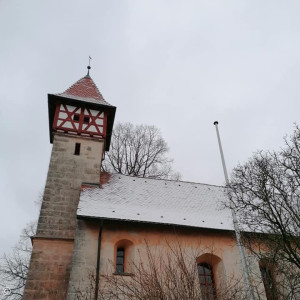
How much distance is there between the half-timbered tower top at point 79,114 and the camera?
17734mm

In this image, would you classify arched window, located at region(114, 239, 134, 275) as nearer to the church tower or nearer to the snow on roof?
the snow on roof

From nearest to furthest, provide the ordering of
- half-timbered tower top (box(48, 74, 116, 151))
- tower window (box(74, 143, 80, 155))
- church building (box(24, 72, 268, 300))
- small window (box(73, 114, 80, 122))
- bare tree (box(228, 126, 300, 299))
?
1. bare tree (box(228, 126, 300, 299))
2. church building (box(24, 72, 268, 300))
3. tower window (box(74, 143, 80, 155))
4. half-timbered tower top (box(48, 74, 116, 151))
5. small window (box(73, 114, 80, 122))

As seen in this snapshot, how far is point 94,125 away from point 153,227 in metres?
7.86

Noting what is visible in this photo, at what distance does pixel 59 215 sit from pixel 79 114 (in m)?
6.59

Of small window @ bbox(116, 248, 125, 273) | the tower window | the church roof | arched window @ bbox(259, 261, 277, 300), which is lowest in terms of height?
arched window @ bbox(259, 261, 277, 300)

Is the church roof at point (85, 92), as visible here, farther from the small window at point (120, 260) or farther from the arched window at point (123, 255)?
the small window at point (120, 260)

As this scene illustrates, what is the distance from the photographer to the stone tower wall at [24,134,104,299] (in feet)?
40.1

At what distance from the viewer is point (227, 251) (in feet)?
43.6

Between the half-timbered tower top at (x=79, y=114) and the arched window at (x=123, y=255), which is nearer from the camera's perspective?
the arched window at (x=123, y=255)

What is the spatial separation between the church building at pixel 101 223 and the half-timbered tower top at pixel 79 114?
61 millimetres

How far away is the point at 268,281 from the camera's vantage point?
10969mm

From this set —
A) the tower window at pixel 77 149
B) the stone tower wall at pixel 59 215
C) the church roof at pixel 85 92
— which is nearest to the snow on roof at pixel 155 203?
the stone tower wall at pixel 59 215

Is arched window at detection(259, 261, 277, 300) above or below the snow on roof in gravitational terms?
below

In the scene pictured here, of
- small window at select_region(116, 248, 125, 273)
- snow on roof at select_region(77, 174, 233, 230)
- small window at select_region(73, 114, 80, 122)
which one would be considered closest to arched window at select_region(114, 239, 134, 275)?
small window at select_region(116, 248, 125, 273)
